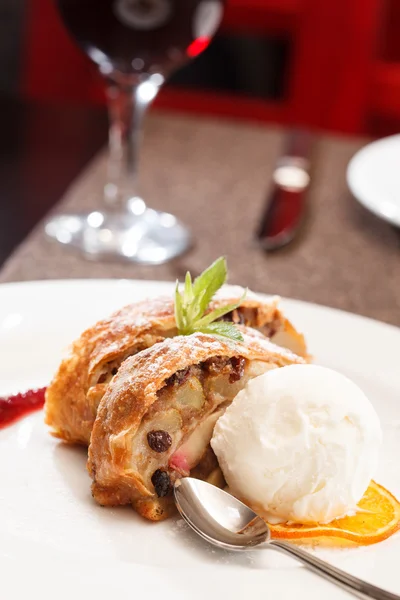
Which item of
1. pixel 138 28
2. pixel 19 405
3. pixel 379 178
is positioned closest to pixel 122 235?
pixel 138 28

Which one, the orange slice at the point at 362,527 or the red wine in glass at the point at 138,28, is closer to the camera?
the orange slice at the point at 362,527

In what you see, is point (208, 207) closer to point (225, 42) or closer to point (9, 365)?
point (9, 365)

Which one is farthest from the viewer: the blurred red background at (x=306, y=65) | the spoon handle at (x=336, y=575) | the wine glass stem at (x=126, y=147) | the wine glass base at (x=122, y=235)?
the blurred red background at (x=306, y=65)

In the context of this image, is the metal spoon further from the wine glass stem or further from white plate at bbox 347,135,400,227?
the wine glass stem

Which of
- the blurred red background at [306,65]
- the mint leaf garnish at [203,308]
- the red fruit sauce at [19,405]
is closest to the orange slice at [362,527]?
the mint leaf garnish at [203,308]

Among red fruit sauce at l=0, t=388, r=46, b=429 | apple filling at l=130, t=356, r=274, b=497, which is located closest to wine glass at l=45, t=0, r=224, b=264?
red fruit sauce at l=0, t=388, r=46, b=429

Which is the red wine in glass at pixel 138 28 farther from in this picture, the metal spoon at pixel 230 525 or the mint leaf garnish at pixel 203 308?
the metal spoon at pixel 230 525
